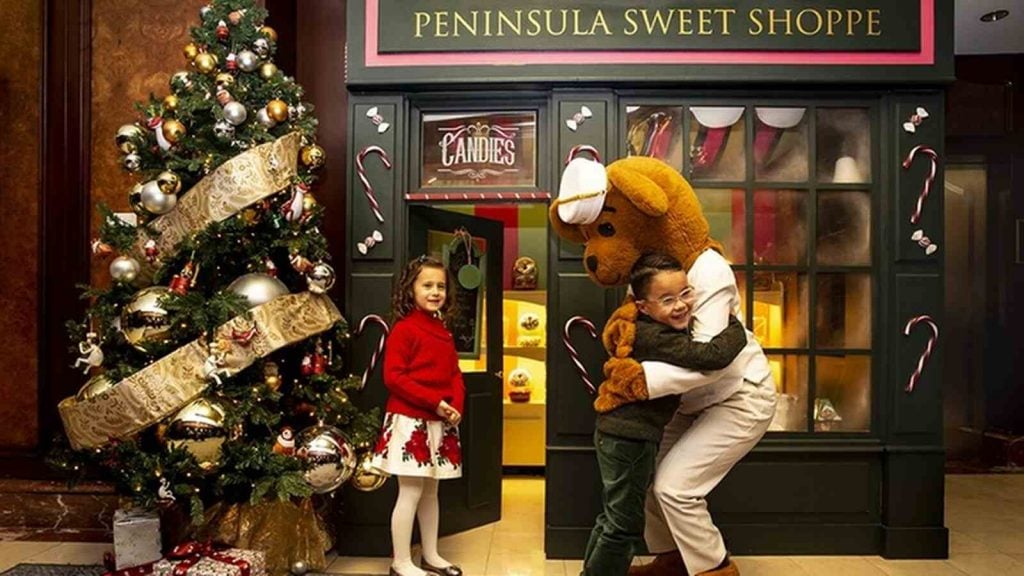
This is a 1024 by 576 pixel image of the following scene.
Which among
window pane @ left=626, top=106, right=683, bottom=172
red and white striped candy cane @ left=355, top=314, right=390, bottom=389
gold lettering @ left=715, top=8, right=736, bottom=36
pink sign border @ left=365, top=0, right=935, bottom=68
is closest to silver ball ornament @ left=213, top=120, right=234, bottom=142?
pink sign border @ left=365, top=0, right=935, bottom=68

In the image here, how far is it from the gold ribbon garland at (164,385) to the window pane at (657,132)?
183 centimetres

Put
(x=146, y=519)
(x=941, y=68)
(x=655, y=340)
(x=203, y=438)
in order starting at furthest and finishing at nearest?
(x=941, y=68) < (x=146, y=519) < (x=203, y=438) < (x=655, y=340)

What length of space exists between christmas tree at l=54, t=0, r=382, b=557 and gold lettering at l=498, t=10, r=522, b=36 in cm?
101

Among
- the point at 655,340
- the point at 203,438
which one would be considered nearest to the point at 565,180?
the point at 655,340

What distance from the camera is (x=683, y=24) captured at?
371 cm

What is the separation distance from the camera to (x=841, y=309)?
3.81 metres

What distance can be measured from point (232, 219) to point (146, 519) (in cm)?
130

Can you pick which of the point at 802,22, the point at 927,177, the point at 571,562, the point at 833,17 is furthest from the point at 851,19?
the point at 571,562

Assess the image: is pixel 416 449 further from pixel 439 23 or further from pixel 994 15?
pixel 994 15

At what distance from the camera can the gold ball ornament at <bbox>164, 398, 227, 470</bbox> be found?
300 centimetres

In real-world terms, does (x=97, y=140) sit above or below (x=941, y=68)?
below

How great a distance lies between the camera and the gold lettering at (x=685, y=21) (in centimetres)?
370

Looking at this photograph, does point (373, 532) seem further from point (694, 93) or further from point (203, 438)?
point (694, 93)

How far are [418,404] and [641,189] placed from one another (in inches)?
49.9
